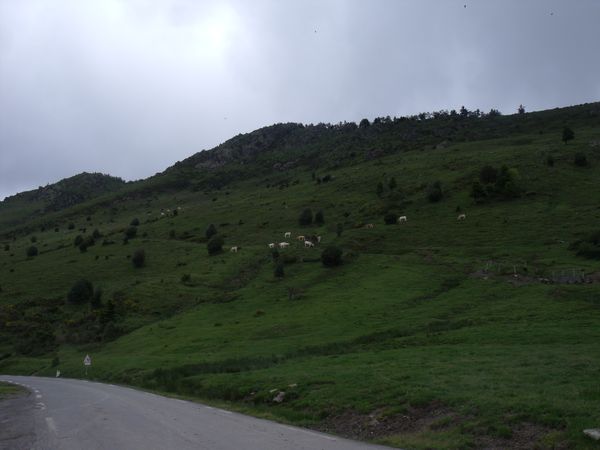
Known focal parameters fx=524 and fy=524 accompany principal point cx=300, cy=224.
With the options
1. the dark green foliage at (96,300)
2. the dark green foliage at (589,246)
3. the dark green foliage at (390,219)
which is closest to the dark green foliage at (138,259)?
the dark green foliage at (96,300)

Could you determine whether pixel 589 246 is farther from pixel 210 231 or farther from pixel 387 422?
pixel 210 231

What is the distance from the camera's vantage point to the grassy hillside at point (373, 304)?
16656 millimetres

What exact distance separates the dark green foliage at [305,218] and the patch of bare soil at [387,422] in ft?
275

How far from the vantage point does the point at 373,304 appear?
47.6 meters

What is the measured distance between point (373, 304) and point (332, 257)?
69.1 feet

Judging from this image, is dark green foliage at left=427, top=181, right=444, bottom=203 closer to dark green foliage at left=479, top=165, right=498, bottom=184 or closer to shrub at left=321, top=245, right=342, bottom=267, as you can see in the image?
dark green foliage at left=479, top=165, right=498, bottom=184

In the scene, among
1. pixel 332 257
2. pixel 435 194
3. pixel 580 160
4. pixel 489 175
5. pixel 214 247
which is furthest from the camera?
pixel 580 160

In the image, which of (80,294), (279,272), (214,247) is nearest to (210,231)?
(214,247)

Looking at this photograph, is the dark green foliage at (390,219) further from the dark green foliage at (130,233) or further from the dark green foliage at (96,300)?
the dark green foliage at (130,233)

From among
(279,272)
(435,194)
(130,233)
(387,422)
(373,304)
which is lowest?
(373,304)

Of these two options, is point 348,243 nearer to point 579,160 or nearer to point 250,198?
point 579,160

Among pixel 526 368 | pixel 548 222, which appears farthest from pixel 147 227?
pixel 526 368

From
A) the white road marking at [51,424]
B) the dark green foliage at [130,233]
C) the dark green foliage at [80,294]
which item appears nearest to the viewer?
the white road marking at [51,424]

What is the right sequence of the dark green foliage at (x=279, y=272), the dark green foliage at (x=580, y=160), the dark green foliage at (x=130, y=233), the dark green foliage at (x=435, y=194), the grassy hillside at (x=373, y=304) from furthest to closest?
the dark green foliage at (x=130, y=233) → the dark green foliage at (x=580, y=160) → the dark green foliage at (x=435, y=194) → the dark green foliage at (x=279, y=272) → the grassy hillside at (x=373, y=304)
